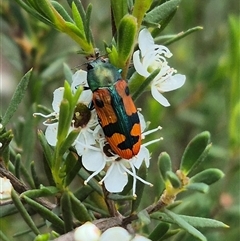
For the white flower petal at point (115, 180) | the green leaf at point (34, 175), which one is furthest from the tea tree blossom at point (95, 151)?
the green leaf at point (34, 175)

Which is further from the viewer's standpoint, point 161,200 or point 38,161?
point 38,161

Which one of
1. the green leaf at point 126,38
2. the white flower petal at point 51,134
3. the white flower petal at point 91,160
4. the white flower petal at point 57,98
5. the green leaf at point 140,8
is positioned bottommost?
the white flower petal at point 91,160

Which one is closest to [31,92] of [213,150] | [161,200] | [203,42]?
[213,150]

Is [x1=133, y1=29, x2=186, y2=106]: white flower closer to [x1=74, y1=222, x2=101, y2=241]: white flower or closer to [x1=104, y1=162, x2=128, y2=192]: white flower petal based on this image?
[x1=104, y1=162, x2=128, y2=192]: white flower petal

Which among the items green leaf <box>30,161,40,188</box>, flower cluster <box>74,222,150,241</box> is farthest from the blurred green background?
flower cluster <box>74,222,150,241</box>

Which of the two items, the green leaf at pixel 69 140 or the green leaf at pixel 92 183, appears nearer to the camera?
the green leaf at pixel 69 140

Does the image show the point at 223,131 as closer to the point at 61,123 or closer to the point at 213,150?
the point at 213,150

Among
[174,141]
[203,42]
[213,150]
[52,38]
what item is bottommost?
[174,141]

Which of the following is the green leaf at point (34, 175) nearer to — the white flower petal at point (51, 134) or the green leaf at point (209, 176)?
the white flower petal at point (51, 134)
